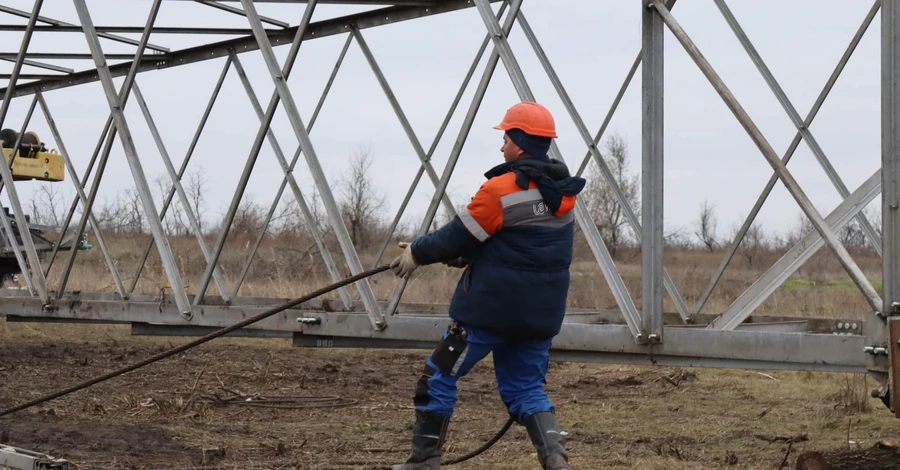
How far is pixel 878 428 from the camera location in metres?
8.93

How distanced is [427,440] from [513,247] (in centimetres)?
114

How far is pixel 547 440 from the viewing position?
5539mm

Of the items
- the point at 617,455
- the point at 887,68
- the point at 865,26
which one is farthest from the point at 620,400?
the point at 887,68

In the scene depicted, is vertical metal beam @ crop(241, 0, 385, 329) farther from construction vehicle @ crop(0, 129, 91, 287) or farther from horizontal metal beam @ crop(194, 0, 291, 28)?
construction vehicle @ crop(0, 129, 91, 287)

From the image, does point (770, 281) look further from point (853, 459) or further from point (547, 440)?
point (547, 440)

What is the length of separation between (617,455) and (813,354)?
7.28 feet

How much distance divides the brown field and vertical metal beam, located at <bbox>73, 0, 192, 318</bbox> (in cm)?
113

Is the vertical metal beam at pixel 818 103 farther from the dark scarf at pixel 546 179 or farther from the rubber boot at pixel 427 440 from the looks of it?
the rubber boot at pixel 427 440

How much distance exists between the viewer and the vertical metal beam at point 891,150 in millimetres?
5234

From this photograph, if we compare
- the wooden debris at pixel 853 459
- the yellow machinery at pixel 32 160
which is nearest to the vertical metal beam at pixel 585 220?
the wooden debris at pixel 853 459

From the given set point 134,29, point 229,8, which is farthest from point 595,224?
point 134,29

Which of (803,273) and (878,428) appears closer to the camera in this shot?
(878,428)

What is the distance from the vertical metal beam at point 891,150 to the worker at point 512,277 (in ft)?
4.91

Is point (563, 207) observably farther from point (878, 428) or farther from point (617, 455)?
point (878, 428)
